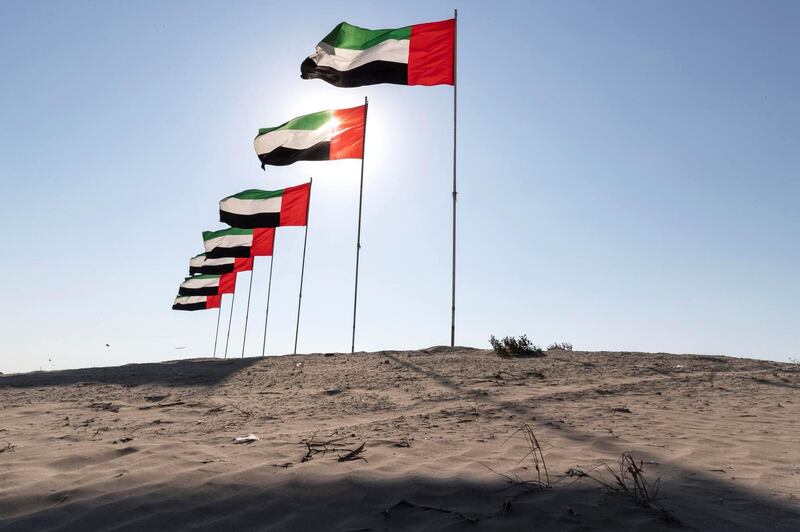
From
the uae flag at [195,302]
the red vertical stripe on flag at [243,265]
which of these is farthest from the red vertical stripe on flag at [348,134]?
the uae flag at [195,302]

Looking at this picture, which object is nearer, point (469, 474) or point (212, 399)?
point (469, 474)

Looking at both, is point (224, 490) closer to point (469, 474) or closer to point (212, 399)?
point (469, 474)

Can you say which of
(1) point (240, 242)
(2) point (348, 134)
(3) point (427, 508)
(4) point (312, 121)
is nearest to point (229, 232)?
(1) point (240, 242)

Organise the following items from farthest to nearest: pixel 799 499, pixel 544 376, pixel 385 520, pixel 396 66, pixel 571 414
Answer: pixel 396 66 → pixel 544 376 → pixel 571 414 → pixel 799 499 → pixel 385 520

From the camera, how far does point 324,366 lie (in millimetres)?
9828

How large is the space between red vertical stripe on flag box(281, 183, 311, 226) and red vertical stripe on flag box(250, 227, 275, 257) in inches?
157

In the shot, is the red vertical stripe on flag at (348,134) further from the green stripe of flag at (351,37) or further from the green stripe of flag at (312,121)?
the green stripe of flag at (351,37)

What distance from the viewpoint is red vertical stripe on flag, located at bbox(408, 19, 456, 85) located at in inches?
550

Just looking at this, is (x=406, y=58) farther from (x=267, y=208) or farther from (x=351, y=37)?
Result: (x=267, y=208)

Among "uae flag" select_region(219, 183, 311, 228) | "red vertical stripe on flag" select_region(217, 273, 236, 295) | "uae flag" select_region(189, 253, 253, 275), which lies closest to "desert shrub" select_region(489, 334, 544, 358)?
"uae flag" select_region(219, 183, 311, 228)

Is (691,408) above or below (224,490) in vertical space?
above

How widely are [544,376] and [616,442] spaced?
12.3 ft

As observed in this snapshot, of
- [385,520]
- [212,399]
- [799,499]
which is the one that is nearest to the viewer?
[385,520]

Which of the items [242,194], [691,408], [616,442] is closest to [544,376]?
[691,408]
